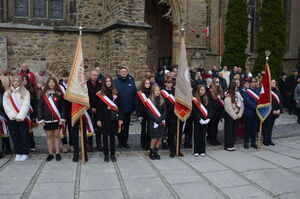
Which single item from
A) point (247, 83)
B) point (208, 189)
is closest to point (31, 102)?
point (208, 189)

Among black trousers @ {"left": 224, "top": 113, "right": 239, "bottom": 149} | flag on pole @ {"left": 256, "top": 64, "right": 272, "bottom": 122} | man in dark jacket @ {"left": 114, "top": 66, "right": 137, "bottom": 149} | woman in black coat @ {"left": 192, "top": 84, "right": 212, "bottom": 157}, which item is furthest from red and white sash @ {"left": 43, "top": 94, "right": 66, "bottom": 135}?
flag on pole @ {"left": 256, "top": 64, "right": 272, "bottom": 122}

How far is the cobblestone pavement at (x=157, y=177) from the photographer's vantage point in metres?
4.29

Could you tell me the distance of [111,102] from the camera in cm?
596

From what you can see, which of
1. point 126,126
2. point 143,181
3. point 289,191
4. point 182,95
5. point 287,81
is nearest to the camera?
point 289,191

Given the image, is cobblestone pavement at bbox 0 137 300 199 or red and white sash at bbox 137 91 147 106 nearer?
cobblestone pavement at bbox 0 137 300 199

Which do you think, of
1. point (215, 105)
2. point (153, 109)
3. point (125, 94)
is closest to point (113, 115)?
point (153, 109)

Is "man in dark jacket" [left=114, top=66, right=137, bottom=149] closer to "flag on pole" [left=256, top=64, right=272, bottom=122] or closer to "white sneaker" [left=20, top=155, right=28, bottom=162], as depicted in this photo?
"white sneaker" [left=20, top=155, right=28, bottom=162]

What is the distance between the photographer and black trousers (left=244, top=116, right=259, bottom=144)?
23.7 ft

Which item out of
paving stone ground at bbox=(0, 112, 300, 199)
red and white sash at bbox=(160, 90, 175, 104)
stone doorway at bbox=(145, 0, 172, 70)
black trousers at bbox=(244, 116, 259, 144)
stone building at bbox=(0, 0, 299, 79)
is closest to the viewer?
paving stone ground at bbox=(0, 112, 300, 199)

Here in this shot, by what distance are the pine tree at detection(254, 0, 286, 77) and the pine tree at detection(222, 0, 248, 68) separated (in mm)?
1027

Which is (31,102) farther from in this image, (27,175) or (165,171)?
(165,171)

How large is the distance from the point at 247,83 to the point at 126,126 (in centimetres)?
A: 329

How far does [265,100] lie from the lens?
705 centimetres

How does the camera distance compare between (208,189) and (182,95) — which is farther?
(182,95)
